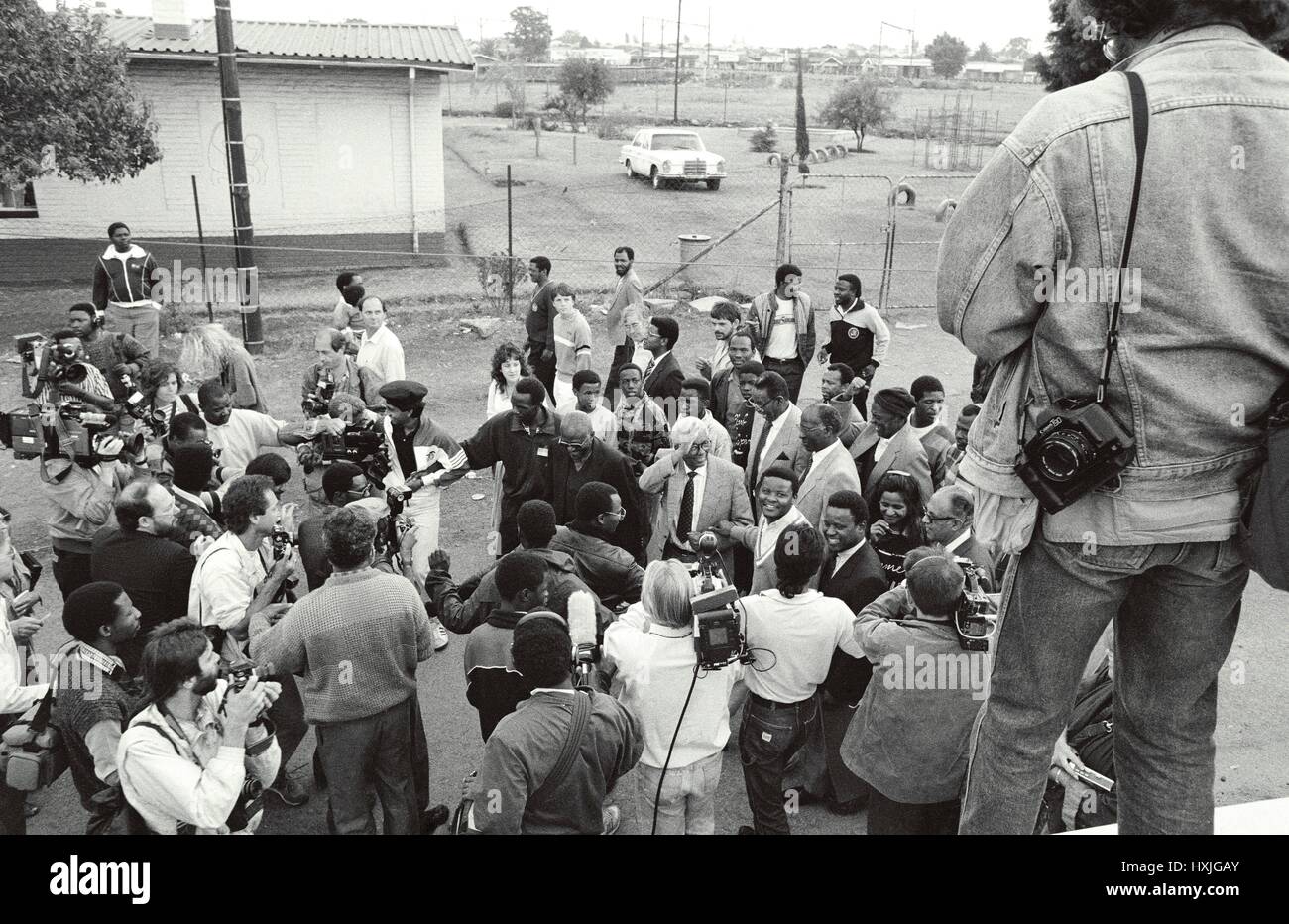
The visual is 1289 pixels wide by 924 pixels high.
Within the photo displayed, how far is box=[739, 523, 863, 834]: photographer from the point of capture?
4570 millimetres

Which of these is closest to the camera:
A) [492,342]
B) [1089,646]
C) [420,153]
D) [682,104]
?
[1089,646]

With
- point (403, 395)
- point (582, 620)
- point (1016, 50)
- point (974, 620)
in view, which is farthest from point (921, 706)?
point (1016, 50)

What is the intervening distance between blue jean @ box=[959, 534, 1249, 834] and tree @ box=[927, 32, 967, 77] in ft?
300

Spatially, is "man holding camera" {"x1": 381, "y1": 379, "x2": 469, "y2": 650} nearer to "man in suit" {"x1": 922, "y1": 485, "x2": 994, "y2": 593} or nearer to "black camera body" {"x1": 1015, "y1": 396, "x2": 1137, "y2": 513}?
"man in suit" {"x1": 922, "y1": 485, "x2": 994, "y2": 593}

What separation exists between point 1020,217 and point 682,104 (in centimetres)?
5929

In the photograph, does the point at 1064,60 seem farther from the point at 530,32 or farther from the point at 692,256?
→ the point at 530,32

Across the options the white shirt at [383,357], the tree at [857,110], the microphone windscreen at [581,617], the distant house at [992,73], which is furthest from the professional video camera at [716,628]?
the distant house at [992,73]

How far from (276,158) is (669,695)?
16967 mm

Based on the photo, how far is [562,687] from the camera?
391 centimetres

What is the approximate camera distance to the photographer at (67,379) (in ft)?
22.8

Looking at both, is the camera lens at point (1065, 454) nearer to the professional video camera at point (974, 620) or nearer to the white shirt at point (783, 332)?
the professional video camera at point (974, 620)

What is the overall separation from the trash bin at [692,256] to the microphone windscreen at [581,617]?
12783 millimetres
